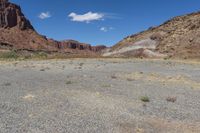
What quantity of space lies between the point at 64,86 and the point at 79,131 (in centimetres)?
811

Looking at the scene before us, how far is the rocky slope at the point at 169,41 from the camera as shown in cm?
5919

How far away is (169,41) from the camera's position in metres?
64.0

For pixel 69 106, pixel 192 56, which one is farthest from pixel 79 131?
pixel 192 56

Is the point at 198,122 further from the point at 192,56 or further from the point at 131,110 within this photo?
the point at 192,56

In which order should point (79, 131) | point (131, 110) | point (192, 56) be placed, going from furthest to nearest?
1. point (192, 56)
2. point (131, 110)
3. point (79, 131)

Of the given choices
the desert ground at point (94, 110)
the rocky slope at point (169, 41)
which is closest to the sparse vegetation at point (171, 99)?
the desert ground at point (94, 110)

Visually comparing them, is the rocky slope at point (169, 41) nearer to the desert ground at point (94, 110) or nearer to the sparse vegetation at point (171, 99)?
the desert ground at point (94, 110)

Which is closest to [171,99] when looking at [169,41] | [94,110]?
[94,110]

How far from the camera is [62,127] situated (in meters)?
9.63

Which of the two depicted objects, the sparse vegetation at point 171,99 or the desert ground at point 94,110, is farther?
the sparse vegetation at point 171,99

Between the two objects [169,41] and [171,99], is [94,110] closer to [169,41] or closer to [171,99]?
[171,99]

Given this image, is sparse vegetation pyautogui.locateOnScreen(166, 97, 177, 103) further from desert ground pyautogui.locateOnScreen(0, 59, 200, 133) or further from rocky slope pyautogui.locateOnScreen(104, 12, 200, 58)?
rocky slope pyautogui.locateOnScreen(104, 12, 200, 58)

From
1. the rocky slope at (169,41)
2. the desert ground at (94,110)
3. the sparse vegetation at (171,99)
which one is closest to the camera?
the desert ground at (94,110)

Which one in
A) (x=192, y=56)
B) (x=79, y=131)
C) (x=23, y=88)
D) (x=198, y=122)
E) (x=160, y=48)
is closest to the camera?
(x=79, y=131)
